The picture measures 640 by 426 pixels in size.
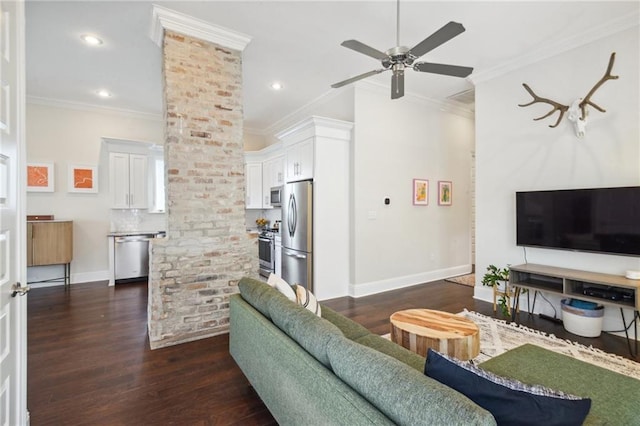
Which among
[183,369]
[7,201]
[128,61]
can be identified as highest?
[128,61]

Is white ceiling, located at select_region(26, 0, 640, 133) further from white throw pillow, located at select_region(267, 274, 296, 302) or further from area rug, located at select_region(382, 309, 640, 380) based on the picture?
area rug, located at select_region(382, 309, 640, 380)

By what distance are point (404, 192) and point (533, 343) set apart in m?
2.75

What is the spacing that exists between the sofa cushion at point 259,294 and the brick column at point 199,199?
99 centimetres

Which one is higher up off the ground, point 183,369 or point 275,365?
point 275,365

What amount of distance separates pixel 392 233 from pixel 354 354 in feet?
13.0

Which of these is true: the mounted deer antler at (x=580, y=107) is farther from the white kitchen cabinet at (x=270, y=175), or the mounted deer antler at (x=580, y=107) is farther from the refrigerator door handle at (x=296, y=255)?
the white kitchen cabinet at (x=270, y=175)

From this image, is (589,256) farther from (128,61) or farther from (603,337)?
(128,61)

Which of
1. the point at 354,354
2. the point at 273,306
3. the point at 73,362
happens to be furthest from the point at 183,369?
the point at 354,354

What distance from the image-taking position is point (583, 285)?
3221 mm

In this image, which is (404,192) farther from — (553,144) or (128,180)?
(128,180)

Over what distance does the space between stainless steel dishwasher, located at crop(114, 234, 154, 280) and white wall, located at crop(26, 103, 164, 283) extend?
50cm

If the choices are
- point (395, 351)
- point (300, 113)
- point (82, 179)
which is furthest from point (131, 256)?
point (395, 351)

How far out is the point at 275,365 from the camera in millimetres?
1653

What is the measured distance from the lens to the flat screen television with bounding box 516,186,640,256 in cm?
298
